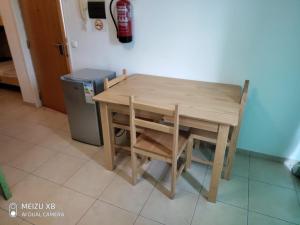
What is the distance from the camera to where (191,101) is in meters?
1.70

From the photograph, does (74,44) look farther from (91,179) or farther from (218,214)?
(218,214)

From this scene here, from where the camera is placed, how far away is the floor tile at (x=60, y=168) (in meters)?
2.04

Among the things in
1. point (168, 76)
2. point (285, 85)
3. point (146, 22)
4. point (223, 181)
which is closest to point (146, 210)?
point (223, 181)

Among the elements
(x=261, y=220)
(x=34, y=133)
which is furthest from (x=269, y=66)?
(x=34, y=133)

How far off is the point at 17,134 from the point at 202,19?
103 inches

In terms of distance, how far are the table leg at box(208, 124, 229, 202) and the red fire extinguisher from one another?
4.50 feet

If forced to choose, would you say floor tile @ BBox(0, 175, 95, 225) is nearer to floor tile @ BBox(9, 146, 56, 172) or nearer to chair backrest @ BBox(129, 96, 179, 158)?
floor tile @ BBox(9, 146, 56, 172)

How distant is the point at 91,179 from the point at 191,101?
1.20 m

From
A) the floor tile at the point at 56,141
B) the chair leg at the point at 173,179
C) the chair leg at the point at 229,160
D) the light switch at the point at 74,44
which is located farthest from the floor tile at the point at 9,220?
the light switch at the point at 74,44

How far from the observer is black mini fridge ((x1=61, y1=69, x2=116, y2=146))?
221 centimetres

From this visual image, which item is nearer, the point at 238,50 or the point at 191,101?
the point at 191,101

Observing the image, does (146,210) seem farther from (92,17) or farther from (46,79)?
(46,79)

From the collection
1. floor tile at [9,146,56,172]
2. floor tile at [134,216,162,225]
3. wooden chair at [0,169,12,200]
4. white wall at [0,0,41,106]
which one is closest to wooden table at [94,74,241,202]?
floor tile at [134,216,162,225]

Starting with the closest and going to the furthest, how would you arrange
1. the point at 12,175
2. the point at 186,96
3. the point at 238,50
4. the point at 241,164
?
1. the point at 186,96
2. the point at 238,50
3. the point at 12,175
4. the point at 241,164
